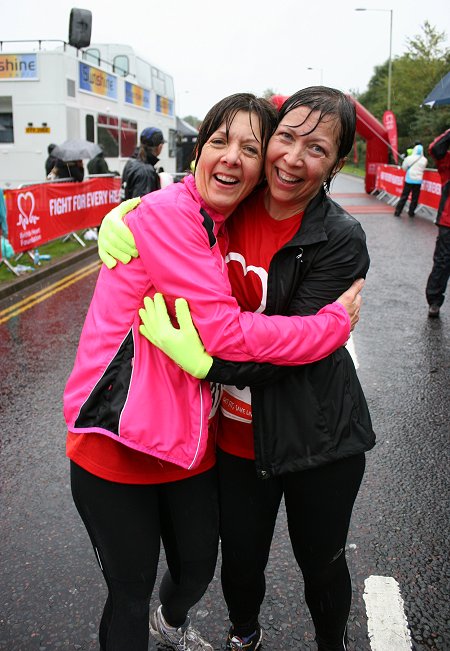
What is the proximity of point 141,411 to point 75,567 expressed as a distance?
59.6 inches

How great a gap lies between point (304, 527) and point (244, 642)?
2.07 ft

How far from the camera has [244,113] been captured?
73.4 inches

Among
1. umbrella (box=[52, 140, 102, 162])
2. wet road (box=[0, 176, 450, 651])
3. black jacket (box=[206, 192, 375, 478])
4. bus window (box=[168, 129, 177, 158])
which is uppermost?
bus window (box=[168, 129, 177, 158])

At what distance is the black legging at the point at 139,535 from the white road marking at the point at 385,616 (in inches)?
32.8

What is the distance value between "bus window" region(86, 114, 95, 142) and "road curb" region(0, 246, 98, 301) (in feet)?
20.1

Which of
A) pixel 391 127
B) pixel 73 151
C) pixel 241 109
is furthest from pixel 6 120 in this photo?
pixel 391 127

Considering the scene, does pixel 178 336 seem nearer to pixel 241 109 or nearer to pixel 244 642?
pixel 241 109

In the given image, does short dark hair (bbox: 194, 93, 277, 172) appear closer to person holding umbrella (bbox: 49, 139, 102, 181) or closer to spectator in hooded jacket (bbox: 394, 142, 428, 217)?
person holding umbrella (bbox: 49, 139, 102, 181)

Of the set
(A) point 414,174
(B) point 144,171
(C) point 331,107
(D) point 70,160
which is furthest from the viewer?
(A) point 414,174

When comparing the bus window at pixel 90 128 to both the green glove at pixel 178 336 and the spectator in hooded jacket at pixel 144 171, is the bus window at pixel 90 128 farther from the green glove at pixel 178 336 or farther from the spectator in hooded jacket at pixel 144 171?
the green glove at pixel 178 336

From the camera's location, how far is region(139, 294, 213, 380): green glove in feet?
5.62

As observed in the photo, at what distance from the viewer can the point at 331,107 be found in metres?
1.84

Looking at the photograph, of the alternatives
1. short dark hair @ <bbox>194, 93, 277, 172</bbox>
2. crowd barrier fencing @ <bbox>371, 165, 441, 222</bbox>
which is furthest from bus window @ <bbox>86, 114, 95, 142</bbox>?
short dark hair @ <bbox>194, 93, 277, 172</bbox>

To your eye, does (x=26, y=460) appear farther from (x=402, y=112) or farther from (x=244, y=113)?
(x=402, y=112)
